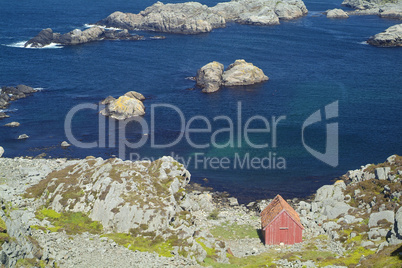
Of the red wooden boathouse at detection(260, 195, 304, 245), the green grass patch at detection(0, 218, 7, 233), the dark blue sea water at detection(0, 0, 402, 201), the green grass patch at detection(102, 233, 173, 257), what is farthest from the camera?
the dark blue sea water at detection(0, 0, 402, 201)

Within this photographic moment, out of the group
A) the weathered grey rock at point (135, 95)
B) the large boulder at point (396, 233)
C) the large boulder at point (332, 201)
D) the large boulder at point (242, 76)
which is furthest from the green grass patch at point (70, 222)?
the large boulder at point (242, 76)

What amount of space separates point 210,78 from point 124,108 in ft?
106

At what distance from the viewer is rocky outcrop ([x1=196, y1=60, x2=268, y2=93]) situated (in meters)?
143

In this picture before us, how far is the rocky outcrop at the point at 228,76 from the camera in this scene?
14281cm

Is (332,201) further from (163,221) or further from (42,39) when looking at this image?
(42,39)

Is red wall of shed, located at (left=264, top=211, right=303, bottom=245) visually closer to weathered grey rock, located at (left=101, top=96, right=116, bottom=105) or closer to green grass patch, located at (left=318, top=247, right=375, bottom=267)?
green grass patch, located at (left=318, top=247, right=375, bottom=267)

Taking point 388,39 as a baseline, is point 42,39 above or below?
below

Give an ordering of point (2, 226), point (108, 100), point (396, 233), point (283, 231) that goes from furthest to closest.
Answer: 1. point (108, 100)
2. point (283, 231)
3. point (396, 233)
4. point (2, 226)

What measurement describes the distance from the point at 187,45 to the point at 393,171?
13062 cm

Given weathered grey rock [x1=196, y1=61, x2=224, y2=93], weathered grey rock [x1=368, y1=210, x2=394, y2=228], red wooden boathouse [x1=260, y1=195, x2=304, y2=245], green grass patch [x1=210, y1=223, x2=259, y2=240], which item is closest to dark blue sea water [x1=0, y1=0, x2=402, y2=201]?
weathered grey rock [x1=196, y1=61, x2=224, y2=93]

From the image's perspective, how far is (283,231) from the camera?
219ft

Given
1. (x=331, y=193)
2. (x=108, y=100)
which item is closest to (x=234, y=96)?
(x=108, y=100)

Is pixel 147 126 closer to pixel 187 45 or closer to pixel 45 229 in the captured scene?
pixel 45 229

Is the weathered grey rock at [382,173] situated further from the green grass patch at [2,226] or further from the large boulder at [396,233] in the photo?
the green grass patch at [2,226]
